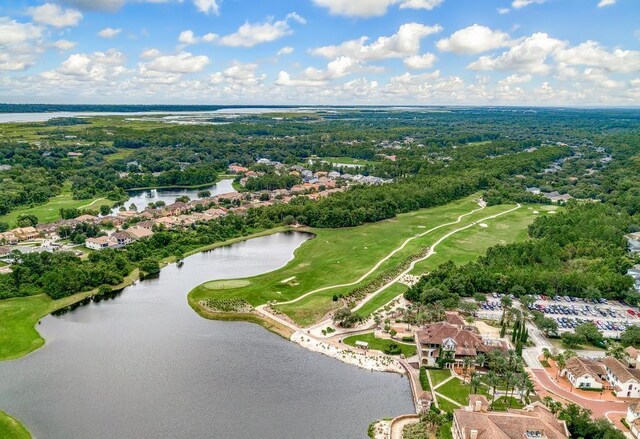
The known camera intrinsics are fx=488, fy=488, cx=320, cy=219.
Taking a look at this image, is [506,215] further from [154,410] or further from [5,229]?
[5,229]

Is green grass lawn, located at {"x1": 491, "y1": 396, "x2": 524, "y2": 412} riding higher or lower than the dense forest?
lower

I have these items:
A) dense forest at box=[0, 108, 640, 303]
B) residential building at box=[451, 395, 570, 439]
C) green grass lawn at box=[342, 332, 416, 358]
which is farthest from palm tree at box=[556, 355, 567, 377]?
dense forest at box=[0, 108, 640, 303]

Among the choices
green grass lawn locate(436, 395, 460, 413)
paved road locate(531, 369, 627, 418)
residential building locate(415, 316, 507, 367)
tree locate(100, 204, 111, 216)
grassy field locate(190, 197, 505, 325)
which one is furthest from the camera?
tree locate(100, 204, 111, 216)

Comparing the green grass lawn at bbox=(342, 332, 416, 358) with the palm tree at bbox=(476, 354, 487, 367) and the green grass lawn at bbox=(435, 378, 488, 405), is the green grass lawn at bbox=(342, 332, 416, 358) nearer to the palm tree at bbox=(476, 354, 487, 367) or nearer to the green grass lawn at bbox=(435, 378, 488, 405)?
the green grass lawn at bbox=(435, 378, 488, 405)

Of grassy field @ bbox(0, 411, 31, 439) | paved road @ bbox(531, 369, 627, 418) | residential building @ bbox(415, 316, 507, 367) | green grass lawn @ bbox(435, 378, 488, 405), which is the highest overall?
residential building @ bbox(415, 316, 507, 367)

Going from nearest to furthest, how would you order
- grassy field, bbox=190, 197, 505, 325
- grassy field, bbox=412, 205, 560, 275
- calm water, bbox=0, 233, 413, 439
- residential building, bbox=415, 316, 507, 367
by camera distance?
1. calm water, bbox=0, 233, 413, 439
2. residential building, bbox=415, 316, 507, 367
3. grassy field, bbox=190, 197, 505, 325
4. grassy field, bbox=412, 205, 560, 275

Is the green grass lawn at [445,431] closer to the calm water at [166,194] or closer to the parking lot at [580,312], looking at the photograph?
the parking lot at [580,312]

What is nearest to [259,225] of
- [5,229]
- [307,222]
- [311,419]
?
[307,222]

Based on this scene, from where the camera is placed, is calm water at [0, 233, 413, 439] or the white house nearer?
the white house

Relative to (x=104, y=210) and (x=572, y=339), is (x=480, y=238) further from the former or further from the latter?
(x=104, y=210)
